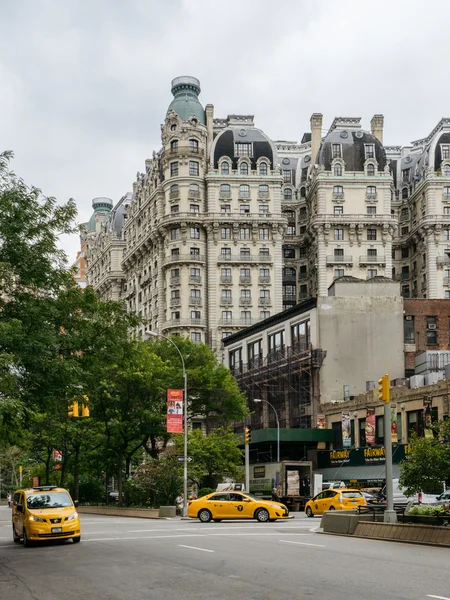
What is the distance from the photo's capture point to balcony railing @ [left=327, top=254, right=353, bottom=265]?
122 meters

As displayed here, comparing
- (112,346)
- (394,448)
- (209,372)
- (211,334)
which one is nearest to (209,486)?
(209,372)

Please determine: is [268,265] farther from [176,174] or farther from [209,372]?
[209,372]

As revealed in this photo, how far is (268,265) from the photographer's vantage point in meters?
121

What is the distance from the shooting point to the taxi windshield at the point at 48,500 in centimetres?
2831

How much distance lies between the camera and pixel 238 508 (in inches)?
1577

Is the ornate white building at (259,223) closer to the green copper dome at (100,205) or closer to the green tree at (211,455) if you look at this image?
the green tree at (211,455)

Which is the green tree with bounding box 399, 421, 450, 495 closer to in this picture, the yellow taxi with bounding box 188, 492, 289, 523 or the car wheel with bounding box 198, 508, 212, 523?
the yellow taxi with bounding box 188, 492, 289, 523

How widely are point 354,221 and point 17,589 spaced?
10938 centimetres

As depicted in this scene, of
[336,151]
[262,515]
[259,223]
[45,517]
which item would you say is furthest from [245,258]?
[45,517]

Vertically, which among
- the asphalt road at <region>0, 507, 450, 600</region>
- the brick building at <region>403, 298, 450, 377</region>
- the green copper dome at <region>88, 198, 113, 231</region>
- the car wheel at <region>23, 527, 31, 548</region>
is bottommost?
the car wheel at <region>23, 527, 31, 548</region>

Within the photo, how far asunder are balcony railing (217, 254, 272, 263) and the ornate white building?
193 mm

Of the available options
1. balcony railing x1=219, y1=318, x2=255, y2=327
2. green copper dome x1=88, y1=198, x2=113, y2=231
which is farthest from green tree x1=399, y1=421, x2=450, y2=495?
green copper dome x1=88, y1=198, x2=113, y2=231

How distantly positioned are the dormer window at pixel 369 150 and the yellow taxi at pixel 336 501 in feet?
282

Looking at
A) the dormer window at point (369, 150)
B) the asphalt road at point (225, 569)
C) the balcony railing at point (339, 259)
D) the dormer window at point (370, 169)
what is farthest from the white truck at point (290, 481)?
the dormer window at point (369, 150)
